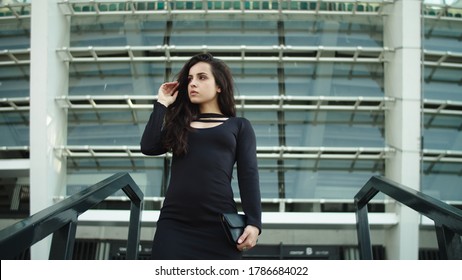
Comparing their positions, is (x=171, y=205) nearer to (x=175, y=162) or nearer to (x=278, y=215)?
(x=175, y=162)

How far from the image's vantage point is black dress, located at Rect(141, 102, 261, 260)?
8.41 ft

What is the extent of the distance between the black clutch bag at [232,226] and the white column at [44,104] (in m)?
8.87

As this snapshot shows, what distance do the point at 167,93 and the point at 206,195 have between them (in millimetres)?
671

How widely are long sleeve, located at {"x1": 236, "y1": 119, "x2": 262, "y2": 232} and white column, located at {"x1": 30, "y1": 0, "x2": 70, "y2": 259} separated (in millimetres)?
8813

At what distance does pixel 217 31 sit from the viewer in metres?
11.5

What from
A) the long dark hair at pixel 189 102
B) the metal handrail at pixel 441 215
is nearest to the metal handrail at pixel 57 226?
the long dark hair at pixel 189 102

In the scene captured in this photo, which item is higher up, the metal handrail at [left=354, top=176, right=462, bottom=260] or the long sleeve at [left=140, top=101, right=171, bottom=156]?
the long sleeve at [left=140, top=101, right=171, bottom=156]

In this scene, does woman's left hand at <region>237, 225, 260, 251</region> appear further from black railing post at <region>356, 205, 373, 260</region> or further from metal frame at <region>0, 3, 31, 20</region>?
metal frame at <region>0, 3, 31, 20</region>

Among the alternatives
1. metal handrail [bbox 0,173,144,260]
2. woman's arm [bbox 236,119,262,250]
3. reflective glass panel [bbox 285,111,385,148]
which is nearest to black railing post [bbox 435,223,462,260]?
woman's arm [bbox 236,119,262,250]

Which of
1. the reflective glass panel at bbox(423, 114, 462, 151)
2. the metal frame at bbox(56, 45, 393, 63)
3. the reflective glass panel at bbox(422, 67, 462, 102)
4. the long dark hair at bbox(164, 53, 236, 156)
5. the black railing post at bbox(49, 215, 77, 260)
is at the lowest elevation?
the black railing post at bbox(49, 215, 77, 260)

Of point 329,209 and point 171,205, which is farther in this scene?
point 329,209

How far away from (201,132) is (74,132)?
31.8ft

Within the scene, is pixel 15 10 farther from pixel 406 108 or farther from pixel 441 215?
pixel 441 215

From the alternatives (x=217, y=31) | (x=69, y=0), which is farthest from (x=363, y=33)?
(x=69, y=0)
